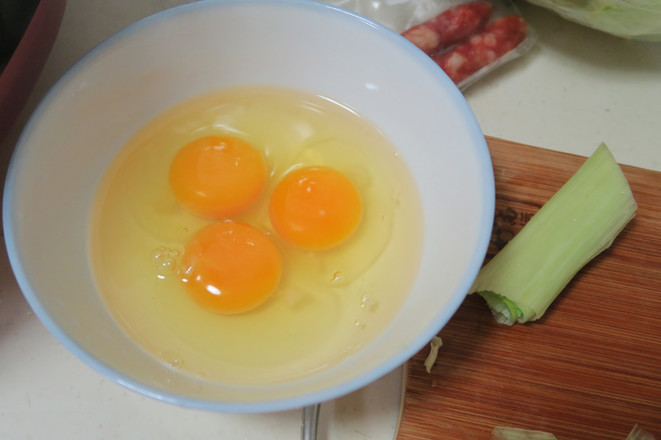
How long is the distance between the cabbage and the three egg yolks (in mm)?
879

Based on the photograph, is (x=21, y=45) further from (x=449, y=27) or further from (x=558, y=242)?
(x=558, y=242)

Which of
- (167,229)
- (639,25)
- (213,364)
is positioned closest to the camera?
(213,364)

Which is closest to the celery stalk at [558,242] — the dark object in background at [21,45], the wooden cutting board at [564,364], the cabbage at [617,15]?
the wooden cutting board at [564,364]

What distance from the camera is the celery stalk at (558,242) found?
1.33 m

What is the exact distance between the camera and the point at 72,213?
1.31m

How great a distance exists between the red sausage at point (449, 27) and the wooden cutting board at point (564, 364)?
59cm

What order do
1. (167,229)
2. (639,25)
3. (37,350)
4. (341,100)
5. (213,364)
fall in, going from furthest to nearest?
1. (639,25)
2. (341,100)
3. (167,229)
4. (37,350)
5. (213,364)

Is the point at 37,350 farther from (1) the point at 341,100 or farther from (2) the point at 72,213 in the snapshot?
(1) the point at 341,100

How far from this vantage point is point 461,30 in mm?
1729

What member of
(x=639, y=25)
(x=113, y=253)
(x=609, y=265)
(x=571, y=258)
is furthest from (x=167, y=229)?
(x=639, y=25)

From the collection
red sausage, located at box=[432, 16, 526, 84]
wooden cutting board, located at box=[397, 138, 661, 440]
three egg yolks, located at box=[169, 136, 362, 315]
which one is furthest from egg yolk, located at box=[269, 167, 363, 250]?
red sausage, located at box=[432, 16, 526, 84]

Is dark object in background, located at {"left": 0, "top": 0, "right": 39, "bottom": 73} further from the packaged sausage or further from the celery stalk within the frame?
the celery stalk

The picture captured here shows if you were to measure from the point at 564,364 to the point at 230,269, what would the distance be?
81 cm

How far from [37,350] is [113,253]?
286 mm
